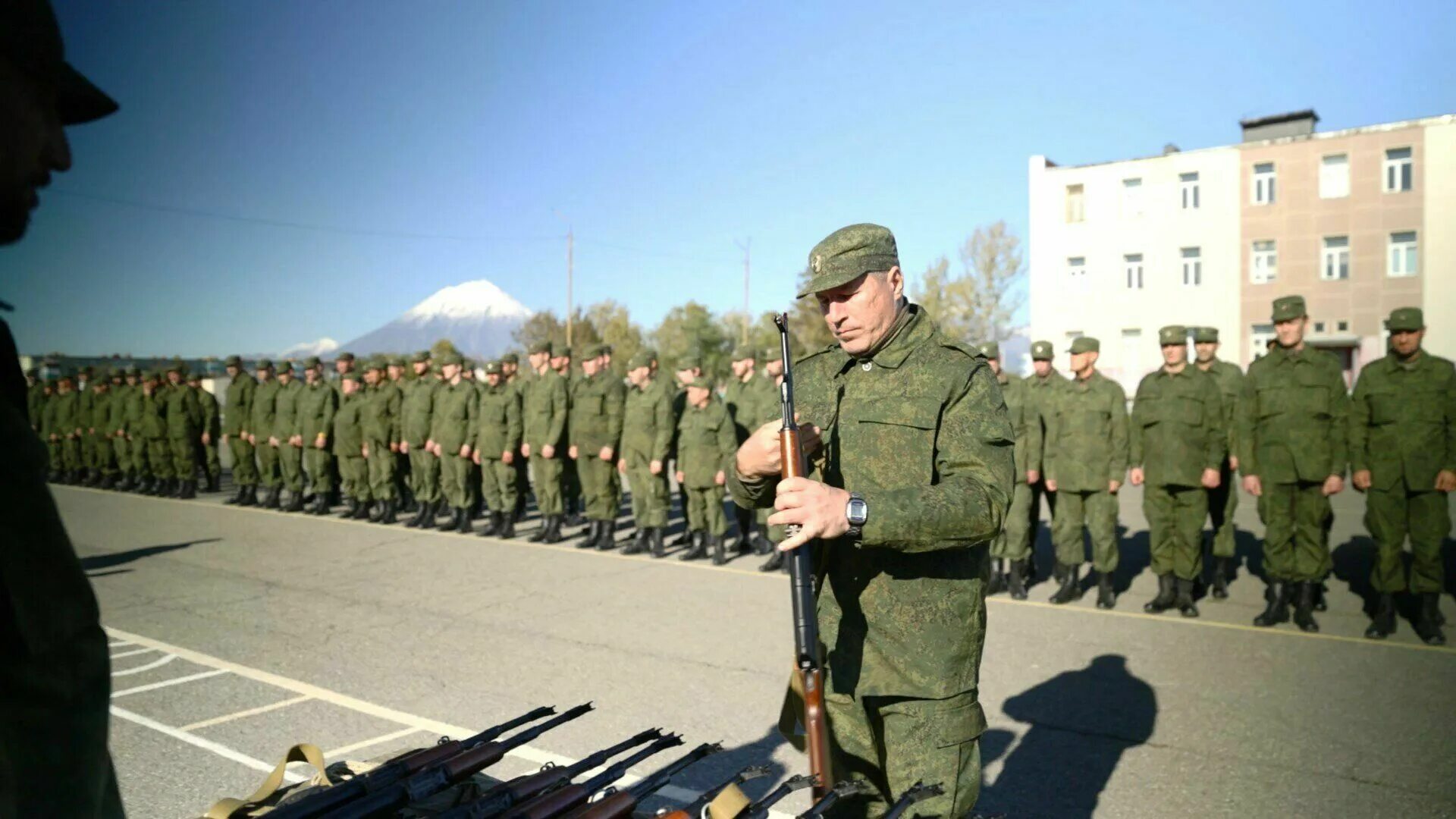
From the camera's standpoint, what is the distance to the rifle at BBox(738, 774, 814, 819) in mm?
2293

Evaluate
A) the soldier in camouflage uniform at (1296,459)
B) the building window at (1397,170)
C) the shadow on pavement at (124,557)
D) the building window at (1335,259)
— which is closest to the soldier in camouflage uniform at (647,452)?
the shadow on pavement at (124,557)

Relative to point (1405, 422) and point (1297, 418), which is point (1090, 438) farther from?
point (1405, 422)

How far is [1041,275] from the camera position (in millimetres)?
35156

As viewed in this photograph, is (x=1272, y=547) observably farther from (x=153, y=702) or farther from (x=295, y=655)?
(x=153, y=702)

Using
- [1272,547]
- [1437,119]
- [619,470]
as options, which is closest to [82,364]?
[619,470]

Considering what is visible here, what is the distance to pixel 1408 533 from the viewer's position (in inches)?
271

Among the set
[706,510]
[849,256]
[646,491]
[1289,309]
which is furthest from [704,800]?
Answer: [646,491]

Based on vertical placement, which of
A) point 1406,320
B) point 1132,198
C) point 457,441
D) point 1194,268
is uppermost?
point 1132,198

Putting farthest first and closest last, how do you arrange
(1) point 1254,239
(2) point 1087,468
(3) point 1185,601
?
(1) point 1254,239 → (2) point 1087,468 → (3) point 1185,601

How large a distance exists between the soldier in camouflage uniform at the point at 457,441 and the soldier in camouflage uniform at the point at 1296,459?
29.6ft

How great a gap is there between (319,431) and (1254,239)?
99.1 ft

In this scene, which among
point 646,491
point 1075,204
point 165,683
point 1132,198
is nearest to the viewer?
point 165,683

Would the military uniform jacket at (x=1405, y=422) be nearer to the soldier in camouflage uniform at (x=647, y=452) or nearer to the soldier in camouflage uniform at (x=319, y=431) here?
the soldier in camouflage uniform at (x=647, y=452)

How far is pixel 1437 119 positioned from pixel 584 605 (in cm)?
3275
